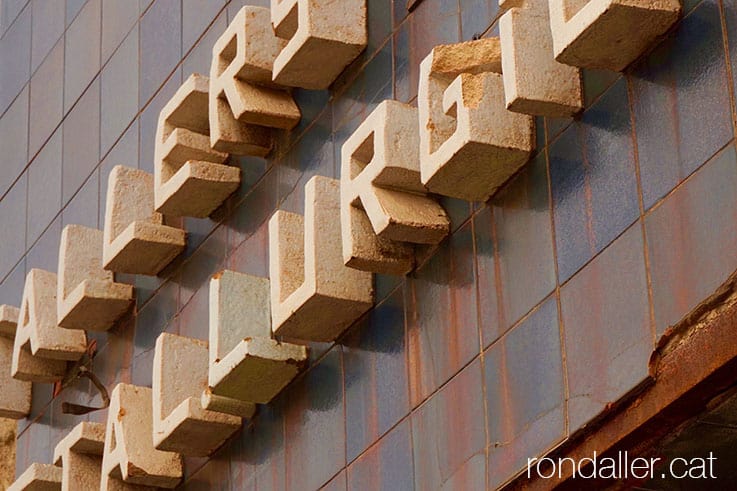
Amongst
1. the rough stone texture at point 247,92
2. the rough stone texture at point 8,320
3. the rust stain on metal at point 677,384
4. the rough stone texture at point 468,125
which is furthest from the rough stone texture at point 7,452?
the rust stain on metal at point 677,384

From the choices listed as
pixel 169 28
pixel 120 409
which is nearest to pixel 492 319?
pixel 120 409

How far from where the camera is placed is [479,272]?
7.99 metres

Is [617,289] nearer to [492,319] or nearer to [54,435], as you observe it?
[492,319]

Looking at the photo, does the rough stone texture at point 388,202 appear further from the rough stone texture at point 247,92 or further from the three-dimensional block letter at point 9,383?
the three-dimensional block letter at point 9,383

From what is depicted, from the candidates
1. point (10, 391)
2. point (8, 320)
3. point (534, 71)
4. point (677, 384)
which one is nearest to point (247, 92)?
point (534, 71)

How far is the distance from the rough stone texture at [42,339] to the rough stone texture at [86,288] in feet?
0.74

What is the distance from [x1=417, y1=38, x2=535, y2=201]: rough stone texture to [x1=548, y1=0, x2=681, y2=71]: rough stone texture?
0.57m

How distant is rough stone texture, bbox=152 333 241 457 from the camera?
382 inches

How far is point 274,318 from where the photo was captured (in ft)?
29.3

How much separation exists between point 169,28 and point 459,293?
14.9ft

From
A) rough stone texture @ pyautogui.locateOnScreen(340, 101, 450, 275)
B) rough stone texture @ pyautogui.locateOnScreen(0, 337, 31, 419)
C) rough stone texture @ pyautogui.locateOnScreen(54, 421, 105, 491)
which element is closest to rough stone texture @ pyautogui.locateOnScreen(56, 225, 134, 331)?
rough stone texture @ pyautogui.locateOnScreen(54, 421, 105, 491)

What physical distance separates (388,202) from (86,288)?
3.70m

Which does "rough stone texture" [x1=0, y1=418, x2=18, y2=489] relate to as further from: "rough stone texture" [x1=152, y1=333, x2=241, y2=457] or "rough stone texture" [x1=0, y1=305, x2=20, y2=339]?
"rough stone texture" [x1=152, y1=333, x2=241, y2=457]

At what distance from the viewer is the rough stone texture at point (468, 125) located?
25.4ft
